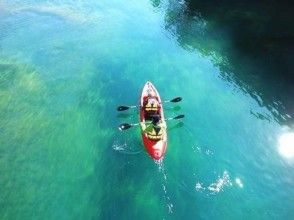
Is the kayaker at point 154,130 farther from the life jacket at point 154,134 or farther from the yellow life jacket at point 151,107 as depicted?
the yellow life jacket at point 151,107

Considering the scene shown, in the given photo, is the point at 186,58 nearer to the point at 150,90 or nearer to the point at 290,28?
the point at 150,90

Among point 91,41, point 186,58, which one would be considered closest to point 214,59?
point 186,58

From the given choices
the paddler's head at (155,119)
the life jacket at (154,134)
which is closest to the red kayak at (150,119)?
the life jacket at (154,134)

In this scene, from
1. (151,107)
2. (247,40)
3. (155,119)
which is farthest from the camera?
(247,40)

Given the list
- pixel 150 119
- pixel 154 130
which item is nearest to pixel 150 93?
pixel 150 119

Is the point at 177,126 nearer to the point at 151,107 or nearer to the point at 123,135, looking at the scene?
the point at 151,107
